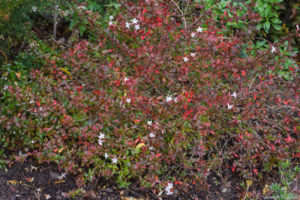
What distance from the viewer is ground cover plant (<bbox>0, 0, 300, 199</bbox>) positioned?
8.10ft

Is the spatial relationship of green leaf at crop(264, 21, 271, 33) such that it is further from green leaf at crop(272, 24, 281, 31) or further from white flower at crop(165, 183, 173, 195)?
white flower at crop(165, 183, 173, 195)

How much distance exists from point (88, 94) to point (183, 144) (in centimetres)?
89

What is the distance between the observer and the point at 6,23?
3035mm

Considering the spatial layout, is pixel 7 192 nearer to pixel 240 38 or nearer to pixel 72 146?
pixel 72 146

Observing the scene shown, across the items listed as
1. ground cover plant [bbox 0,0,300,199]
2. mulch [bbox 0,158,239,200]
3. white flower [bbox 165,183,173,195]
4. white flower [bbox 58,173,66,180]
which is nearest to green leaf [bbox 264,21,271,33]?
ground cover plant [bbox 0,0,300,199]

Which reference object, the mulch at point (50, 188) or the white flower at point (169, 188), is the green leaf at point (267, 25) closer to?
the mulch at point (50, 188)

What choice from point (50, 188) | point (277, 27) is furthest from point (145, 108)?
point (277, 27)

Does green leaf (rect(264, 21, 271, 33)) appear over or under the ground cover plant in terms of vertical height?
over

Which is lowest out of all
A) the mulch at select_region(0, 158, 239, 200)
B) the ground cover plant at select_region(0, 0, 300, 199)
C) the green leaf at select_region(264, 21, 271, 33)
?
the mulch at select_region(0, 158, 239, 200)

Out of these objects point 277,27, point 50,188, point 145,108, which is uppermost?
point 277,27

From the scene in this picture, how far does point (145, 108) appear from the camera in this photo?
2.44 metres

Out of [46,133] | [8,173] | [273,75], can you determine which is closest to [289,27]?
[273,75]

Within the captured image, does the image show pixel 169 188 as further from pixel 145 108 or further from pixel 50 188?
pixel 50 188

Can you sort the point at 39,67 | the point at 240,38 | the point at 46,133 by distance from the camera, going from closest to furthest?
the point at 46,133 < the point at 240,38 < the point at 39,67
